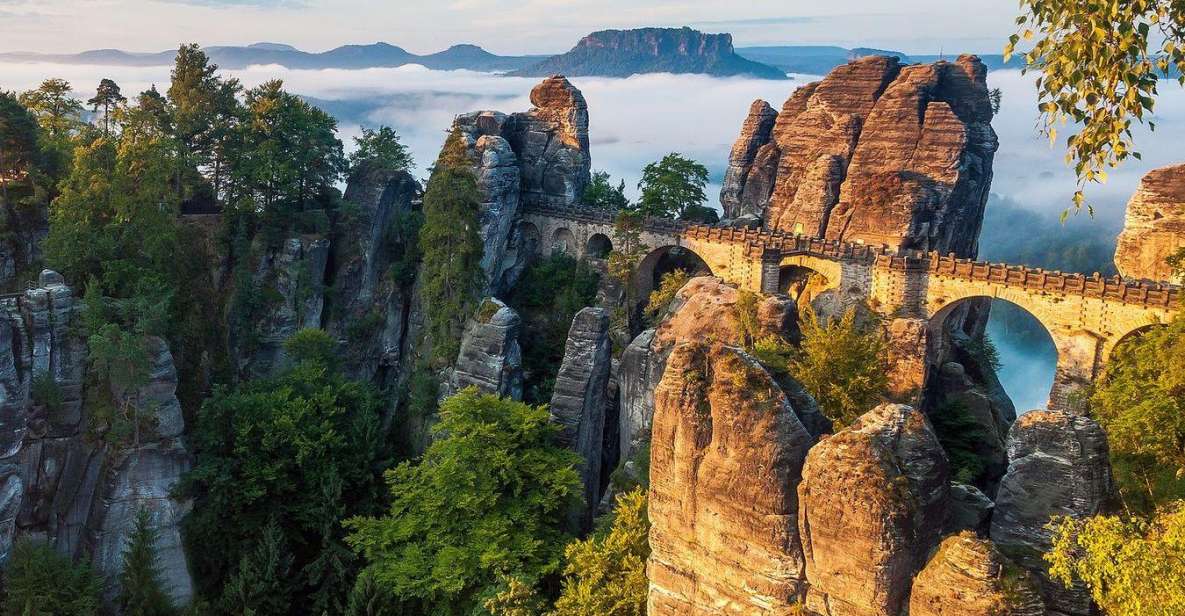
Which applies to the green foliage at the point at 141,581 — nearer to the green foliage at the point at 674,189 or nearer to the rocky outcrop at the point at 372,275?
the rocky outcrop at the point at 372,275

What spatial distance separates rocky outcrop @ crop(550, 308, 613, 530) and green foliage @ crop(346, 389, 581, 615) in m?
3.78

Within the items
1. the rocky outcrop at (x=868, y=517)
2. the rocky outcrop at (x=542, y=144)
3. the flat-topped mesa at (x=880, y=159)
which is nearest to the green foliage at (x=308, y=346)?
the rocky outcrop at (x=542, y=144)

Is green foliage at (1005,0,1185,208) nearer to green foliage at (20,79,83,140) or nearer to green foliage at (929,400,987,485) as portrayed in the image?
green foliage at (929,400,987,485)

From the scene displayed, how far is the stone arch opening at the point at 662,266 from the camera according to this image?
1719 inches

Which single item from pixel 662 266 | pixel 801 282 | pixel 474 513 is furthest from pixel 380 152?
pixel 474 513

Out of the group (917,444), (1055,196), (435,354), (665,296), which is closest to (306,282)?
(435,354)

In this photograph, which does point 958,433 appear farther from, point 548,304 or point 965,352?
point 548,304

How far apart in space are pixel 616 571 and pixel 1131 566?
409 inches

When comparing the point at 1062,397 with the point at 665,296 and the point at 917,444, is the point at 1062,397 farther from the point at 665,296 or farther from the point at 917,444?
the point at 917,444

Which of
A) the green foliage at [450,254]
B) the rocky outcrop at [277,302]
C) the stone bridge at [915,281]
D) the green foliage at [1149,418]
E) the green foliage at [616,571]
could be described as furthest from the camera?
the green foliage at [450,254]

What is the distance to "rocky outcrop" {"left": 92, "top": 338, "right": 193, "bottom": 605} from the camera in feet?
86.4

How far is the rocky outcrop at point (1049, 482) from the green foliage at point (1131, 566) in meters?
2.43

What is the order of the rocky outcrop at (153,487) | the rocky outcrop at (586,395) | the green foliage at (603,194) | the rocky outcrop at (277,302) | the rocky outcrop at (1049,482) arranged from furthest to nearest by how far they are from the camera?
the green foliage at (603,194)
the rocky outcrop at (277,302)
the rocky outcrop at (586,395)
the rocky outcrop at (153,487)
the rocky outcrop at (1049,482)

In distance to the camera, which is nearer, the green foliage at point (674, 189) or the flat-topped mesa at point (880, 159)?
the flat-topped mesa at point (880, 159)
